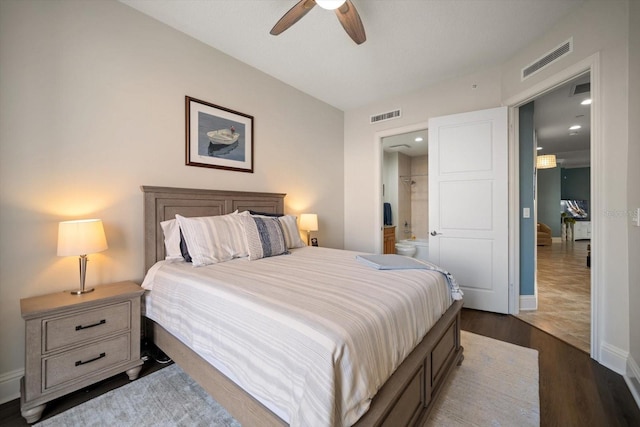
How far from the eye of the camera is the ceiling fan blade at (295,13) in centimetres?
178

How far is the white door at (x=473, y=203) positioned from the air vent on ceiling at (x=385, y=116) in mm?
638

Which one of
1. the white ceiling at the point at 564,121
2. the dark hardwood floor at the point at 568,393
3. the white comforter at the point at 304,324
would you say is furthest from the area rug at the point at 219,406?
the white ceiling at the point at 564,121

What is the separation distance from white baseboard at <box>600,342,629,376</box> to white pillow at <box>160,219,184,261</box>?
3357mm

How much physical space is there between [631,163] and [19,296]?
421cm

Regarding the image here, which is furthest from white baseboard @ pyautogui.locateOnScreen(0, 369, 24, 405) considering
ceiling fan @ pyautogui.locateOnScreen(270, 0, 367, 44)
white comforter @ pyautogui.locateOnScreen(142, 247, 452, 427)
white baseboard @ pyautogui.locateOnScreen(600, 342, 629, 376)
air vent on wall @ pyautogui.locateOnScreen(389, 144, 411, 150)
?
air vent on wall @ pyautogui.locateOnScreen(389, 144, 411, 150)

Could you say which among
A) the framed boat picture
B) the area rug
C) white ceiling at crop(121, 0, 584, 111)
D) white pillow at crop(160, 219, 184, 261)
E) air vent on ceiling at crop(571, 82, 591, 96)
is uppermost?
white ceiling at crop(121, 0, 584, 111)

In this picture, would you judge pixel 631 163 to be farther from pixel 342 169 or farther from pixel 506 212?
pixel 342 169

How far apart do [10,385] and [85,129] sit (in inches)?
69.5

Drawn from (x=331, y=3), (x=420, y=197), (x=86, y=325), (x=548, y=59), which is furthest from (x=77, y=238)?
(x=420, y=197)

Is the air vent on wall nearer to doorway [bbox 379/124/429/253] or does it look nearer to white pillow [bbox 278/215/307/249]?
doorway [bbox 379/124/429/253]

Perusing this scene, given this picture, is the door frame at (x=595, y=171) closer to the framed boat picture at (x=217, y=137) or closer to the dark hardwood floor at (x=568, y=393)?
the dark hardwood floor at (x=568, y=393)

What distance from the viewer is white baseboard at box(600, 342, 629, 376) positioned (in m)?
1.85


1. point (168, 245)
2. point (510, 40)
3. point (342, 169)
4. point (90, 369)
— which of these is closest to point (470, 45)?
point (510, 40)

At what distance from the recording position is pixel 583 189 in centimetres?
914
